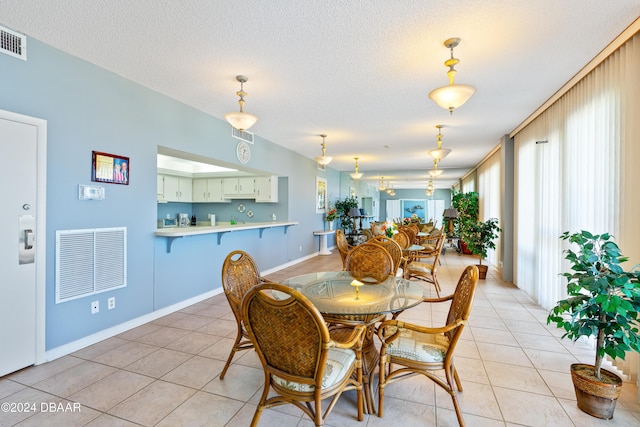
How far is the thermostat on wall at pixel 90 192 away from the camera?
112 inches

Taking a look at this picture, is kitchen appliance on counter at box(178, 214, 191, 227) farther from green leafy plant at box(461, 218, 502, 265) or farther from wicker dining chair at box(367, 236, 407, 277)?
green leafy plant at box(461, 218, 502, 265)

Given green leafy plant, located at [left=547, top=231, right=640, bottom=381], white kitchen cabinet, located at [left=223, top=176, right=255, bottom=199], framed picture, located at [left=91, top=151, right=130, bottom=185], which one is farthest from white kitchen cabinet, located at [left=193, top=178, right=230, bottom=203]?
green leafy plant, located at [left=547, top=231, right=640, bottom=381]

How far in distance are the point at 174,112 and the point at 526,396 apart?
460 centimetres

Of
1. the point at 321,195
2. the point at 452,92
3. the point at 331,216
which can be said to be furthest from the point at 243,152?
the point at 331,216

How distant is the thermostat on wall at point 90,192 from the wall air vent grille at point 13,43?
1119mm

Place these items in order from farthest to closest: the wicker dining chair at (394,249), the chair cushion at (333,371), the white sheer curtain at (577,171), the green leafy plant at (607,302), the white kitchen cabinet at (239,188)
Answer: the white kitchen cabinet at (239,188)
the wicker dining chair at (394,249)
the white sheer curtain at (577,171)
the green leafy plant at (607,302)
the chair cushion at (333,371)

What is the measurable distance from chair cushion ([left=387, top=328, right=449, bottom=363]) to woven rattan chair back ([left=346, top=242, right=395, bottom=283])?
1073 millimetres

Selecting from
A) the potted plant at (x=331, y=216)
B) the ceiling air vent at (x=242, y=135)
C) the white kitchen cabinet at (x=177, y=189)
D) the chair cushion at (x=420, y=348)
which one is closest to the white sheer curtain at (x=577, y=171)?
the chair cushion at (x=420, y=348)

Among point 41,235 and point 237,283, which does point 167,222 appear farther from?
point 237,283

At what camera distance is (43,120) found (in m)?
2.56

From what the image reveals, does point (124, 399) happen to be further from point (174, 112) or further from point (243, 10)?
point (174, 112)

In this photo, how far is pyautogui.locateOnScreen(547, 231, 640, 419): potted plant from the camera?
176 cm

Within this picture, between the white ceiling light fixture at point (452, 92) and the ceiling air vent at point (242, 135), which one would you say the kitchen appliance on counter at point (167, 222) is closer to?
the ceiling air vent at point (242, 135)

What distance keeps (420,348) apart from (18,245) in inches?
125
